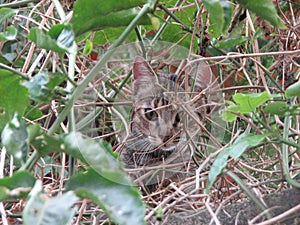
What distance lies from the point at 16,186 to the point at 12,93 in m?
0.17

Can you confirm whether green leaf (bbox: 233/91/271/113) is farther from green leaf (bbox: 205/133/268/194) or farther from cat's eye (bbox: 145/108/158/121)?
cat's eye (bbox: 145/108/158/121)

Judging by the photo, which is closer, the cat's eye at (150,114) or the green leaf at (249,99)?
the green leaf at (249,99)

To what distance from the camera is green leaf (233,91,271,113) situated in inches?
26.7

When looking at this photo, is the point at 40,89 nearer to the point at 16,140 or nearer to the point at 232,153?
the point at 16,140

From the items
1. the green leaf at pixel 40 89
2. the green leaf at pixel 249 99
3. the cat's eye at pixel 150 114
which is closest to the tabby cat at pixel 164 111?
the cat's eye at pixel 150 114

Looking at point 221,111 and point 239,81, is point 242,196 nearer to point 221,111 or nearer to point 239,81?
point 221,111

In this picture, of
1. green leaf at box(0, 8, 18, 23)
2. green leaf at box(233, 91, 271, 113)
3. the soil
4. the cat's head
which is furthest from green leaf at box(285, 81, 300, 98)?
green leaf at box(0, 8, 18, 23)

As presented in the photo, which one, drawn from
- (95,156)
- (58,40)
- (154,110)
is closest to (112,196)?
(95,156)

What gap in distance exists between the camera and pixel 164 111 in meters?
0.92

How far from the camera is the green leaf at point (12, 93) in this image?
640 mm

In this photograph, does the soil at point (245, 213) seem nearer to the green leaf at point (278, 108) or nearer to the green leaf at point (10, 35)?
the green leaf at point (278, 108)

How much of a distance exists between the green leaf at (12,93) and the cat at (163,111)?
8.3 inches

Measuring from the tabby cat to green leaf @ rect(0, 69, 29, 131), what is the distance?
208 millimetres

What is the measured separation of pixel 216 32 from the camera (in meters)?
1.10
